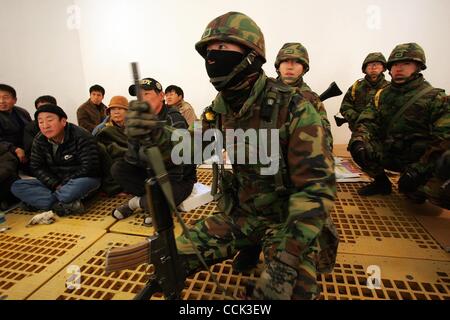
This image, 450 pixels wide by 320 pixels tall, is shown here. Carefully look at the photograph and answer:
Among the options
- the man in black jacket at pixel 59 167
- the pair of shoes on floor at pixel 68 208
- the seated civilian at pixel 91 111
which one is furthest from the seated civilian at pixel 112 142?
the seated civilian at pixel 91 111

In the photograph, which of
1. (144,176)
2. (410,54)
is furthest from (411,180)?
(144,176)

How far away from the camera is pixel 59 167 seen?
2428 millimetres

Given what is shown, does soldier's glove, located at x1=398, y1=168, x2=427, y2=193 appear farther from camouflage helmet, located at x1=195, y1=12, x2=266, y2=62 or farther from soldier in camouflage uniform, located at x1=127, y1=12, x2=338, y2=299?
camouflage helmet, located at x1=195, y1=12, x2=266, y2=62

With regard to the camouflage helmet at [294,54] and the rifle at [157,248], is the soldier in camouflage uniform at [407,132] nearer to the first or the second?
the camouflage helmet at [294,54]

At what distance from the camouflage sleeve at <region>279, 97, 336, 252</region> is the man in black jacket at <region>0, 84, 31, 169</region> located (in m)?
2.85

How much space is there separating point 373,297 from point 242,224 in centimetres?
72

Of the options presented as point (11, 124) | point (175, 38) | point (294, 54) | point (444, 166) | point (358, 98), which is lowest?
point (444, 166)

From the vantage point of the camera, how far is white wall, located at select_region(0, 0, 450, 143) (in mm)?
3426

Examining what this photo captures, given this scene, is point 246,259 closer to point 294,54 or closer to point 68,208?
point 68,208

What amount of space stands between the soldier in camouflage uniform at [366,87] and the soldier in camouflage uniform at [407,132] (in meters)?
0.74

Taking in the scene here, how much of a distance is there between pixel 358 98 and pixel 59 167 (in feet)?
11.0
